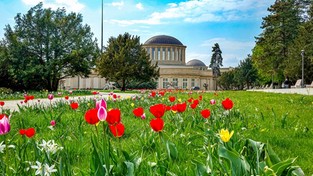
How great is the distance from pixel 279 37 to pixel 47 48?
116 feet

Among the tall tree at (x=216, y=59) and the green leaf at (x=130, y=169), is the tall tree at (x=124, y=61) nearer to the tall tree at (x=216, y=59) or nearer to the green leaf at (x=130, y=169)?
the green leaf at (x=130, y=169)

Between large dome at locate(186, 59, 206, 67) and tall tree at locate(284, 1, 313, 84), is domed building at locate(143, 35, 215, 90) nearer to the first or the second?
large dome at locate(186, 59, 206, 67)

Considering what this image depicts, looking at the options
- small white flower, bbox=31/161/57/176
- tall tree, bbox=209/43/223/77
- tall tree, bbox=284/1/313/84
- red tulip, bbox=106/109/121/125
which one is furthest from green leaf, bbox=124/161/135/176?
tall tree, bbox=209/43/223/77

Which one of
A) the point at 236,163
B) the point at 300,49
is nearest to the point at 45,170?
the point at 236,163

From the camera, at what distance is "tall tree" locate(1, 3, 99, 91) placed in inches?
1147

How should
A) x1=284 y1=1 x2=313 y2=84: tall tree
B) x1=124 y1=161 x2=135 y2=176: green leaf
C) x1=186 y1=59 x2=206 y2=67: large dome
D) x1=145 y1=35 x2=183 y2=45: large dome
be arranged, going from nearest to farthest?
x1=124 y1=161 x2=135 y2=176: green leaf, x1=284 y1=1 x2=313 y2=84: tall tree, x1=145 y1=35 x2=183 y2=45: large dome, x1=186 y1=59 x2=206 y2=67: large dome

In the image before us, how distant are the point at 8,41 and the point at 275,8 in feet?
132

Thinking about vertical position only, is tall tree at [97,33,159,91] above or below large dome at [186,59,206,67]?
below

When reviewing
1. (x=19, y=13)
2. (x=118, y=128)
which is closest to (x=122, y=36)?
(x=19, y=13)

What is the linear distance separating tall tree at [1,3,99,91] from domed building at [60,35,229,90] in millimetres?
46299

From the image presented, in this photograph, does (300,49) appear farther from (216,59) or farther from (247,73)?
(216,59)

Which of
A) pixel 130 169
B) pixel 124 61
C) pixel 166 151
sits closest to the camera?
pixel 130 169

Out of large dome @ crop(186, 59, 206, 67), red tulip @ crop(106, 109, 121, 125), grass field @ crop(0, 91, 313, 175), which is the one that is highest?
large dome @ crop(186, 59, 206, 67)

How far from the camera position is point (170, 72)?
78812mm
